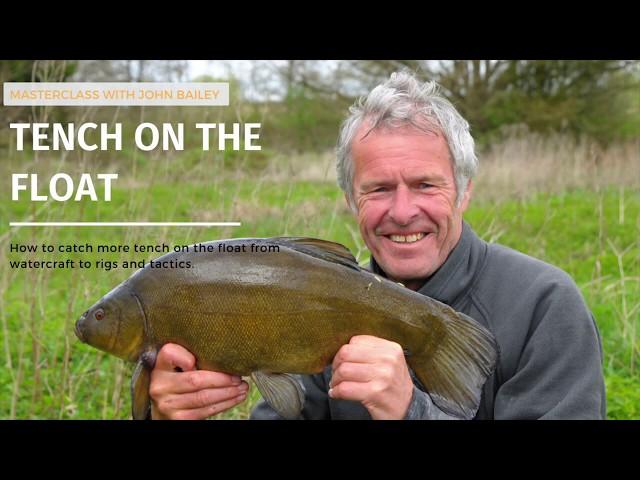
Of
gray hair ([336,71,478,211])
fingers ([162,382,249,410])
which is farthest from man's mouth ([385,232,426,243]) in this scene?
fingers ([162,382,249,410])

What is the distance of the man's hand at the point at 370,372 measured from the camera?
1.10 m

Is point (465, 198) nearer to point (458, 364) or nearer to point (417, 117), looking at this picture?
point (417, 117)

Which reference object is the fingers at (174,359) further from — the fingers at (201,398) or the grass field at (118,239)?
the grass field at (118,239)

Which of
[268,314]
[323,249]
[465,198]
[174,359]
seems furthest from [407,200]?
[174,359]

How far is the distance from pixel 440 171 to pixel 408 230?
0.13 m

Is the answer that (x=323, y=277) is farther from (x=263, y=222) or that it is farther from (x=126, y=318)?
(x=263, y=222)

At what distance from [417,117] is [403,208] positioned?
0.60 feet

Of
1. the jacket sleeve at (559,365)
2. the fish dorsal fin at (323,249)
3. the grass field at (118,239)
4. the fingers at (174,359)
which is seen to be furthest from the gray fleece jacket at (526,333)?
the grass field at (118,239)

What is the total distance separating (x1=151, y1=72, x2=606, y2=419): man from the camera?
115 cm

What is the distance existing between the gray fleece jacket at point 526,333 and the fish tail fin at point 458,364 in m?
0.03

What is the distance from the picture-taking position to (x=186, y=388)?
3.83ft

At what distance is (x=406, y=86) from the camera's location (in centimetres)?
141

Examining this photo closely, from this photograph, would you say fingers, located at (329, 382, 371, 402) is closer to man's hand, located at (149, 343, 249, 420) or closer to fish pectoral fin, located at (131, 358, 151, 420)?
man's hand, located at (149, 343, 249, 420)

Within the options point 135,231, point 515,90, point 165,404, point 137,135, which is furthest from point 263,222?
point 515,90
